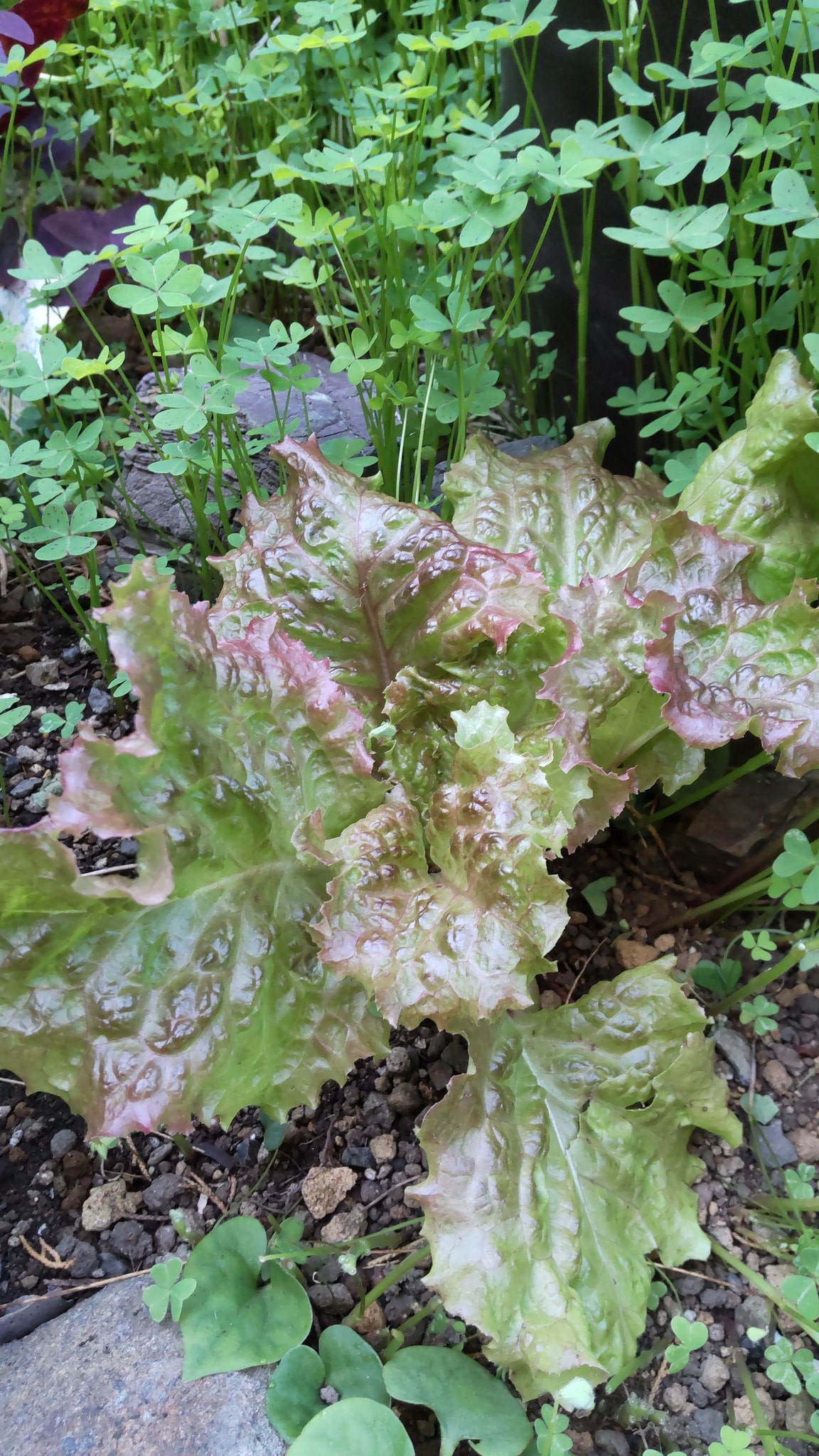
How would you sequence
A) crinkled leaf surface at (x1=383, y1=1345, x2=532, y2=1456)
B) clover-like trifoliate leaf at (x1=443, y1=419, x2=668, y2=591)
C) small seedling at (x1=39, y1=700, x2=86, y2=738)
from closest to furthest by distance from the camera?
crinkled leaf surface at (x1=383, y1=1345, x2=532, y2=1456) < clover-like trifoliate leaf at (x1=443, y1=419, x2=668, y2=591) < small seedling at (x1=39, y1=700, x2=86, y2=738)

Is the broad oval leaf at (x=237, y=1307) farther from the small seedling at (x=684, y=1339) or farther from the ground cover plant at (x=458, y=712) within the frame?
the small seedling at (x=684, y=1339)

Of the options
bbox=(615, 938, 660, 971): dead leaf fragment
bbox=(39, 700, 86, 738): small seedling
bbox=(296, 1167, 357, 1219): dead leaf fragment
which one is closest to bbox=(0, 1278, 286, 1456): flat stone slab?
bbox=(296, 1167, 357, 1219): dead leaf fragment

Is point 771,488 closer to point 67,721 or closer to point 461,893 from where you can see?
point 461,893

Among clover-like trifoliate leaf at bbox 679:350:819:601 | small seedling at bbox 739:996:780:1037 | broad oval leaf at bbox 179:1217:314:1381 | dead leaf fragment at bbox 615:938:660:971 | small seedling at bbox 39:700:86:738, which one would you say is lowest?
broad oval leaf at bbox 179:1217:314:1381

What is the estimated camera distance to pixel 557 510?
5.92ft

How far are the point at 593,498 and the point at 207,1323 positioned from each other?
1481 mm

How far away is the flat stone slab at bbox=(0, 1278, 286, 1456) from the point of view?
130 cm

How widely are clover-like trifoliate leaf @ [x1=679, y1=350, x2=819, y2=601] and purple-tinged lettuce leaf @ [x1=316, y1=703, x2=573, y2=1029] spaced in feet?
1.87

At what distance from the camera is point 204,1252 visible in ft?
4.70

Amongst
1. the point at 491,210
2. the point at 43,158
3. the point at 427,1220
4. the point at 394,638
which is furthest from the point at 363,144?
the point at 427,1220

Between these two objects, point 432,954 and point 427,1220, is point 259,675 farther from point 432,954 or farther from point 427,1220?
point 427,1220

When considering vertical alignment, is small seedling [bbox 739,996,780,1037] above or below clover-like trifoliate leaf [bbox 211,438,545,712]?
below

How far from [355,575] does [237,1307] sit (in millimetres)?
1153

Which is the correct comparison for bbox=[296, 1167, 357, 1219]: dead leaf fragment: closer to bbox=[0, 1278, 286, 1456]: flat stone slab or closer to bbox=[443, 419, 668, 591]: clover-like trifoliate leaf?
bbox=[0, 1278, 286, 1456]: flat stone slab
